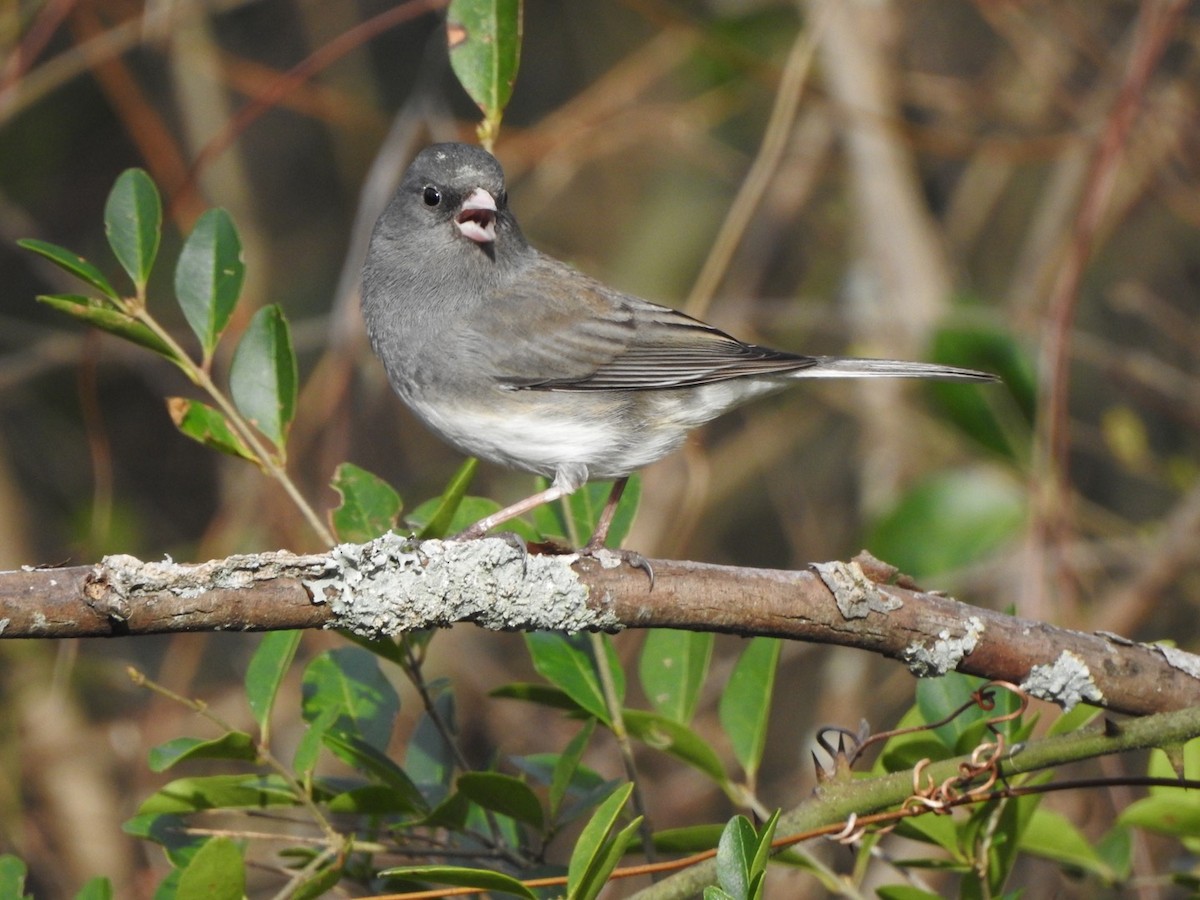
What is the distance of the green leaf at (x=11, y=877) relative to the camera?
1623 mm

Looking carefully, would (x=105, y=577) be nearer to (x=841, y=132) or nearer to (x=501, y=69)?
(x=501, y=69)

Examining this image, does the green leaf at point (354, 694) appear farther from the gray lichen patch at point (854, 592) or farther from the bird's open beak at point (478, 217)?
the bird's open beak at point (478, 217)

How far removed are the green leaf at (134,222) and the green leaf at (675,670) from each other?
3.23ft

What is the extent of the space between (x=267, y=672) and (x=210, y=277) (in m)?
0.63

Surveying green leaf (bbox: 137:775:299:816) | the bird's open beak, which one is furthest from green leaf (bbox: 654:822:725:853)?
the bird's open beak

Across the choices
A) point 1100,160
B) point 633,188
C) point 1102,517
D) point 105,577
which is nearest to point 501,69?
point 105,577

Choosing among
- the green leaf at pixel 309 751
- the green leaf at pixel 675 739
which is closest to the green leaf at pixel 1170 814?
the green leaf at pixel 675 739

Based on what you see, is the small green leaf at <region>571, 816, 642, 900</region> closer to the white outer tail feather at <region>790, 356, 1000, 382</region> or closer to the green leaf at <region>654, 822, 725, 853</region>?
the green leaf at <region>654, 822, 725, 853</region>

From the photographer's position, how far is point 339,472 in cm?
204

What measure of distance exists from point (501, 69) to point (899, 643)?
1.18 m

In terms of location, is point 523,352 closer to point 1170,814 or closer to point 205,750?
point 205,750

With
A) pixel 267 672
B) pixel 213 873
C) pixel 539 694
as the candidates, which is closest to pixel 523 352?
pixel 539 694

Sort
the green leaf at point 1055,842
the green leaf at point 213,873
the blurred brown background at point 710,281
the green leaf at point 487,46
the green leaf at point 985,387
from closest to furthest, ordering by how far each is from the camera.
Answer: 1. the green leaf at point 213,873
2. the green leaf at point 1055,842
3. the green leaf at point 487,46
4. the green leaf at point 985,387
5. the blurred brown background at point 710,281

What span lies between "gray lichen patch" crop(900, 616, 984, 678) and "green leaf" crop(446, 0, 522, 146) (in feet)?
3.77
